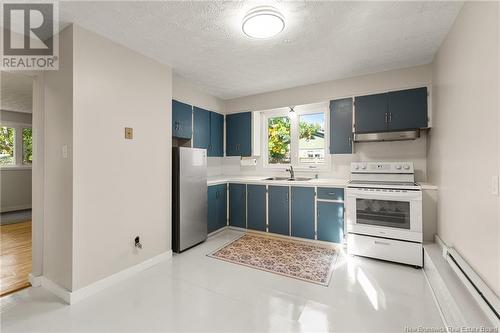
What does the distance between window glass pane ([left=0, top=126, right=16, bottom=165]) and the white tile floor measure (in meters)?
5.32

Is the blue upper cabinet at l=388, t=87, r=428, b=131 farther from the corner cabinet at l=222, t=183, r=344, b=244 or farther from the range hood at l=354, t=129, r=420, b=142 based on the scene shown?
the corner cabinet at l=222, t=183, r=344, b=244

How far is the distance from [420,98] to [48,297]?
15.6 ft

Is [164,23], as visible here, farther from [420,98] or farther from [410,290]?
[410,290]

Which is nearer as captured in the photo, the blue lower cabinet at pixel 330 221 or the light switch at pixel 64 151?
the light switch at pixel 64 151

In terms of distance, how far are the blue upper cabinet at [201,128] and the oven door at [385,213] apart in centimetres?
246

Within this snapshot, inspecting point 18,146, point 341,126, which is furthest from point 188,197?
point 18,146

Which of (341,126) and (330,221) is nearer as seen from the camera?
(330,221)

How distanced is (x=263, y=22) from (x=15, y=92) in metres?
5.09

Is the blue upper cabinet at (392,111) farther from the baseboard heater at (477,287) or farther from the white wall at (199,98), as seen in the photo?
the white wall at (199,98)

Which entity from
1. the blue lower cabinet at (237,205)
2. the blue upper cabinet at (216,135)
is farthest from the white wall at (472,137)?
the blue upper cabinet at (216,135)

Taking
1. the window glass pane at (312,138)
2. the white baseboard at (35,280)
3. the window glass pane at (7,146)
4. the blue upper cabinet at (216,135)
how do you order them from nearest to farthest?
the white baseboard at (35,280)
the window glass pane at (312,138)
the blue upper cabinet at (216,135)
the window glass pane at (7,146)

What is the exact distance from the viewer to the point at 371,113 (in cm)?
331

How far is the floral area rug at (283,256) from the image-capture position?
258 centimetres

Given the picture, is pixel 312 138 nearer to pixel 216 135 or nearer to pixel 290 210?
pixel 290 210
